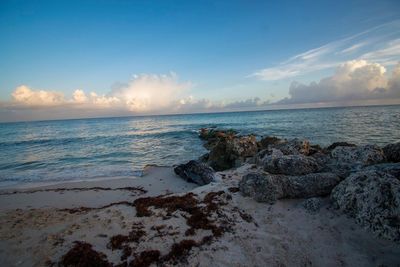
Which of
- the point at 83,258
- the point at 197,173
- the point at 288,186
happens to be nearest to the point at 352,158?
the point at 288,186

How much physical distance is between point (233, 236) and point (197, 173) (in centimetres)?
507

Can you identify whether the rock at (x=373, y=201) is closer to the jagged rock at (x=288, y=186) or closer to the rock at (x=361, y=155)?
the jagged rock at (x=288, y=186)

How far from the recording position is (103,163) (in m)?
16.8

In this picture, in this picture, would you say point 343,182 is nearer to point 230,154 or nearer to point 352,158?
point 352,158

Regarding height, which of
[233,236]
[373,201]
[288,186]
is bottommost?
[233,236]

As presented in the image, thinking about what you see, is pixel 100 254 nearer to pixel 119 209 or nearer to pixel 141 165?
pixel 119 209

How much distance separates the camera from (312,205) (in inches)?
237

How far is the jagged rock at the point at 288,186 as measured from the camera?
6.61m

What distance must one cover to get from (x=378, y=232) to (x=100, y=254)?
20.4ft

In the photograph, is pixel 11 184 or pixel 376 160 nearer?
pixel 376 160

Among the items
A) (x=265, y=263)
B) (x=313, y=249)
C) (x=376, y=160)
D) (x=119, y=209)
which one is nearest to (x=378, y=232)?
(x=313, y=249)

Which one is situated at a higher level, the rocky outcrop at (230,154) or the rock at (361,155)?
the rock at (361,155)

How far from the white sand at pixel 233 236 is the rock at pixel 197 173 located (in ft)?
6.53

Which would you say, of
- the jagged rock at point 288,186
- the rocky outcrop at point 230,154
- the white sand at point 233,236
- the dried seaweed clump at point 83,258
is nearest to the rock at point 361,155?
the jagged rock at point 288,186
